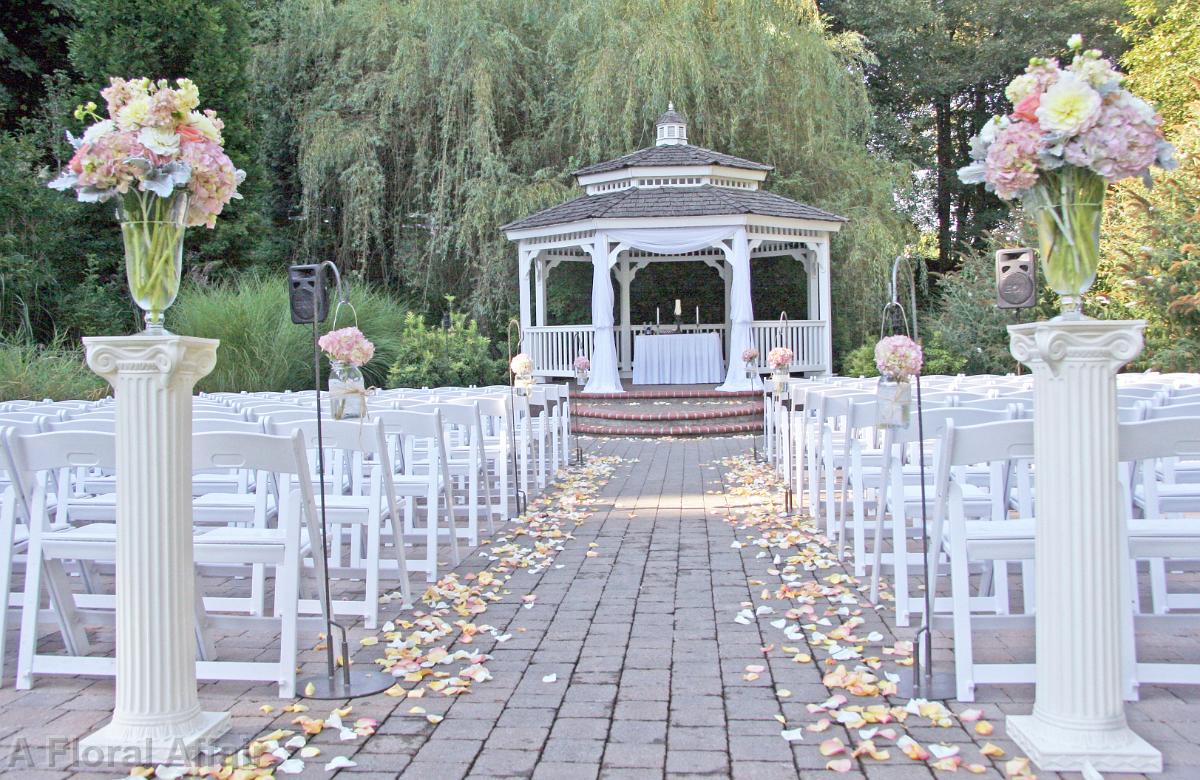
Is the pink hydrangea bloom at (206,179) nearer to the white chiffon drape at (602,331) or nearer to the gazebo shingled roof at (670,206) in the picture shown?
the white chiffon drape at (602,331)

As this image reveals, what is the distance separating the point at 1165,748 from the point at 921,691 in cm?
78

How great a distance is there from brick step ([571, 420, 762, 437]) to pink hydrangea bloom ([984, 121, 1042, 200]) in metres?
11.0

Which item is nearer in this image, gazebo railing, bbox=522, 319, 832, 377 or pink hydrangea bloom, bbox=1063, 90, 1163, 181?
pink hydrangea bloom, bbox=1063, 90, 1163, 181

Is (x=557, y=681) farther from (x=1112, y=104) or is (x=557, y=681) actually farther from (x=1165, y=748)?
(x=1112, y=104)

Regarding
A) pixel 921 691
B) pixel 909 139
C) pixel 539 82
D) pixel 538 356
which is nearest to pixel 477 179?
pixel 539 82

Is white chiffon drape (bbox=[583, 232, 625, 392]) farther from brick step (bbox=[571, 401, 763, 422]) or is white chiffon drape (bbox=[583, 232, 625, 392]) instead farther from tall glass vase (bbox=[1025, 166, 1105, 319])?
tall glass vase (bbox=[1025, 166, 1105, 319])

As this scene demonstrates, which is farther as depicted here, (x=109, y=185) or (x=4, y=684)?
(x=4, y=684)

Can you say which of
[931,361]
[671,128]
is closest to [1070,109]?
[931,361]

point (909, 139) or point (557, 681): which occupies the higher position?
point (909, 139)

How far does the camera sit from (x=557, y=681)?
12.7ft

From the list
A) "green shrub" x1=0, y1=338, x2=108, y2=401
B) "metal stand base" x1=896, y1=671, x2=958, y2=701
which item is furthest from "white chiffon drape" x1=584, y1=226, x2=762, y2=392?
"metal stand base" x1=896, y1=671, x2=958, y2=701

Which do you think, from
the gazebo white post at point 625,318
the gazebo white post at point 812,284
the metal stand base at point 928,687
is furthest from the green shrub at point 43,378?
the gazebo white post at point 812,284

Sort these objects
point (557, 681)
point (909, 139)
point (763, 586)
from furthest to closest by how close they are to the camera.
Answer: point (909, 139)
point (763, 586)
point (557, 681)

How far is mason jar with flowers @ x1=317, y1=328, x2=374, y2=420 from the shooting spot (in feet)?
15.8
